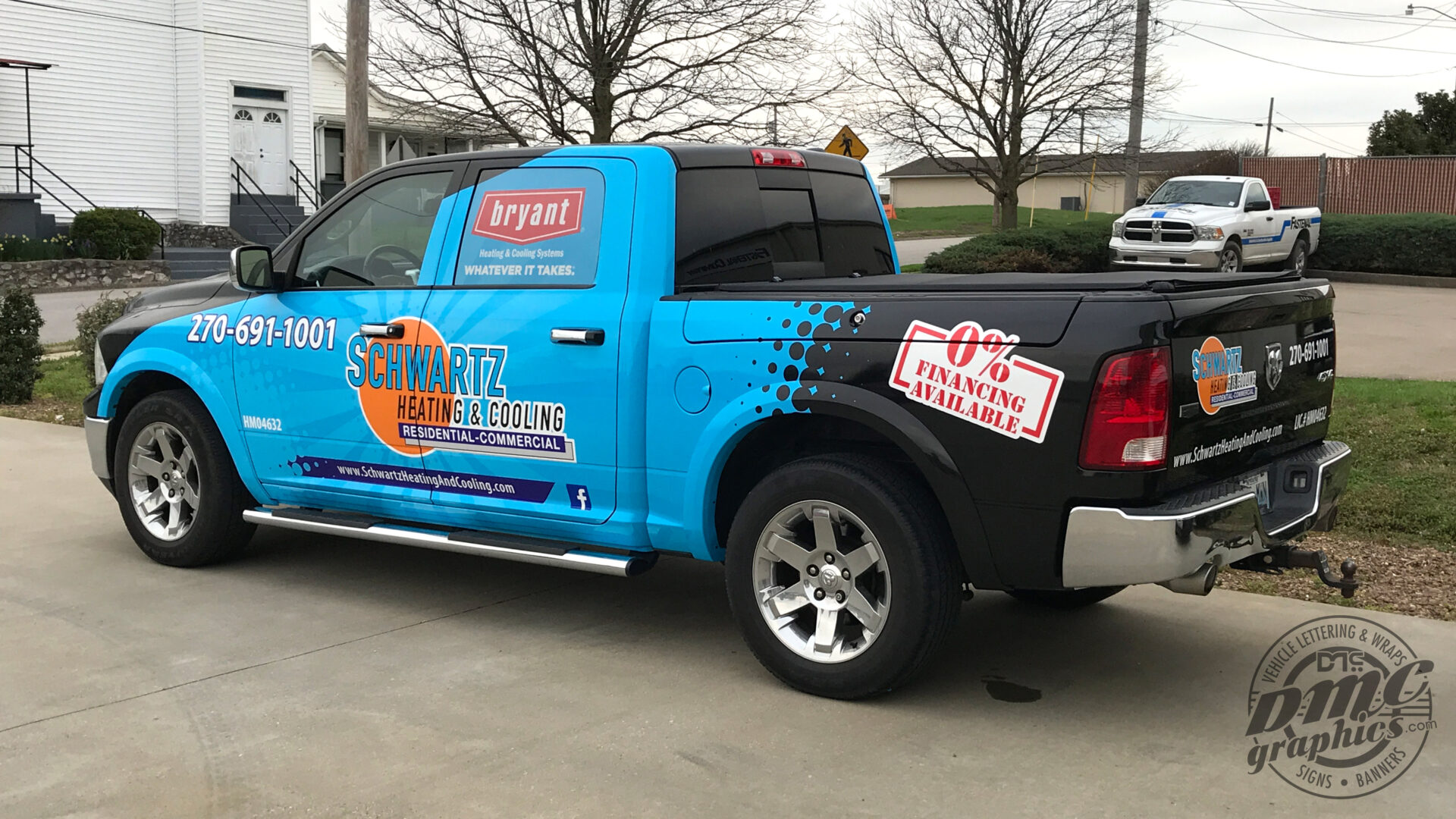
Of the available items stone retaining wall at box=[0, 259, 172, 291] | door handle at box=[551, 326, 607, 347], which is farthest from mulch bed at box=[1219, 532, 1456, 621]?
stone retaining wall at box=[0, 259, 172, 291]

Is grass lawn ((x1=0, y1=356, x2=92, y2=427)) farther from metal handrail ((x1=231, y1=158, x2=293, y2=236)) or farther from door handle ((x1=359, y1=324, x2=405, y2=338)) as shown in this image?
metal handrail ((x1=231, y1=158, x2=293, y2=236))

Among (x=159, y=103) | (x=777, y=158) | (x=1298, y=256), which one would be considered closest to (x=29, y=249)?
(x=159, y=103)

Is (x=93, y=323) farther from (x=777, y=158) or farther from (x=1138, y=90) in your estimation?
(x=1138, y=90)

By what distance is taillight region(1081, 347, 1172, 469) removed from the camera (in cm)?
404

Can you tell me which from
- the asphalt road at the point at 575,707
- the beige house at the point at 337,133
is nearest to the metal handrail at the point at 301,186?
the beige house at the point at 337,133

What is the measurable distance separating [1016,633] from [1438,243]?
2265 centimetres

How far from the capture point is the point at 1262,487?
4.67m

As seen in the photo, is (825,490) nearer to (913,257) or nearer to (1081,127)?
(1081,127)

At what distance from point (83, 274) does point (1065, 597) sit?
25537 millimetres

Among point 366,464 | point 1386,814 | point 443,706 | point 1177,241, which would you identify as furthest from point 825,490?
point 1177,241

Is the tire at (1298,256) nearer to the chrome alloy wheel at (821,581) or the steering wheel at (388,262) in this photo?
the steering wheel at (388,262)

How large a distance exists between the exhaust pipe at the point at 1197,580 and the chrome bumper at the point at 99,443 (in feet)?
17.3

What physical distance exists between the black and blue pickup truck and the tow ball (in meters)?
0.01

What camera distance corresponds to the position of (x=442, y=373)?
217 inches
